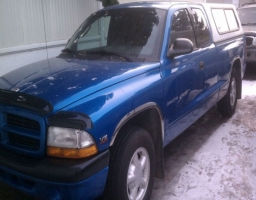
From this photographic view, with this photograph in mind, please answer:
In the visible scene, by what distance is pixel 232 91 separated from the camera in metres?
5.59

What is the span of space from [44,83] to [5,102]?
0.37 metres

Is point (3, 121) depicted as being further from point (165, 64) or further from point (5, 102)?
point (165, 64)

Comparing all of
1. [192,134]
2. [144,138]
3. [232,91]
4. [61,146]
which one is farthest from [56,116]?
[232,91]

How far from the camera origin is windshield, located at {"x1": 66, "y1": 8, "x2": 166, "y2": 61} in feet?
11.2

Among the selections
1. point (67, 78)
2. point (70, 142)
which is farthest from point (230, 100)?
point (70, 142)

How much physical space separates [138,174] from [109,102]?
2.61 feet

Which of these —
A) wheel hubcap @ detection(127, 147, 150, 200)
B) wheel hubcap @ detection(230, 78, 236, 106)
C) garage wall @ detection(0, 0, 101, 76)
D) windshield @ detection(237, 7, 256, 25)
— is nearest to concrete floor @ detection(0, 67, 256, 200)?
wheel hubcap @ detection(230, 78, 236, 106)

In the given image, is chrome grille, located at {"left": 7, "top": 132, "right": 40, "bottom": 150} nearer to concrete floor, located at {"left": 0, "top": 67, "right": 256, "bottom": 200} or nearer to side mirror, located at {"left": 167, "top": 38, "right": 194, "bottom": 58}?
concrete floor, located at {"left": 0, "top": 67, "right": 256, "bottom": 200}

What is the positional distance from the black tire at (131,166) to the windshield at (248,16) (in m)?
8.37

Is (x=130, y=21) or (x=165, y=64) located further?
(x=130, y=21)

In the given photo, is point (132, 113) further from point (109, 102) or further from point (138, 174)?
point (138, 174)

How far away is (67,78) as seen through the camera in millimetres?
2811

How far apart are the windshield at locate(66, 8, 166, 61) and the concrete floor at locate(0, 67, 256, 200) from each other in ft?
4.79

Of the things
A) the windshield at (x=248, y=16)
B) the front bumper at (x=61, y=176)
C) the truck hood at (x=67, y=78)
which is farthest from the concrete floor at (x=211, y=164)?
the windshield at (x=248, y=16)
